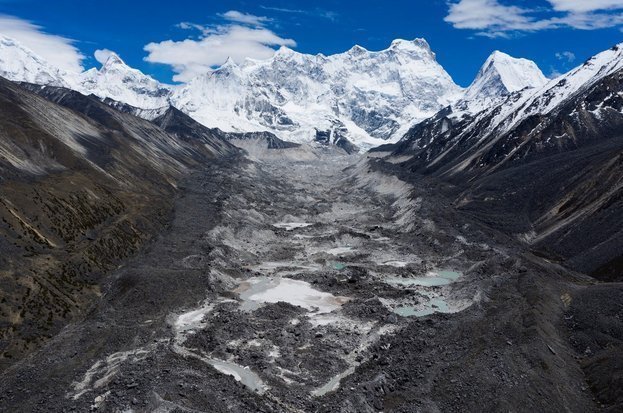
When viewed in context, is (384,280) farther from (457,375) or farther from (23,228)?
(23,228)

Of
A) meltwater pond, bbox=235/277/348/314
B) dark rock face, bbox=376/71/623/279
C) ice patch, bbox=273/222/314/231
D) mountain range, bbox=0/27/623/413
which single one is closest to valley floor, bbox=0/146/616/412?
mountain range, bbox=0/27/623/413

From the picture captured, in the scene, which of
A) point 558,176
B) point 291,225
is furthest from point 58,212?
point 558,176

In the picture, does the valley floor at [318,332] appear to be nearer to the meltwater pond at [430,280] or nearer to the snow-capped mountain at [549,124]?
the meltwater pond at [430,280]

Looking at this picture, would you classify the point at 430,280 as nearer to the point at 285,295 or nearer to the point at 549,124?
the point at 285,295

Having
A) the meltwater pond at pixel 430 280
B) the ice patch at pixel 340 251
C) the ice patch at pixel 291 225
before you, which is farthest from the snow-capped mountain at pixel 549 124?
the meltwater pond at pixel 430 280

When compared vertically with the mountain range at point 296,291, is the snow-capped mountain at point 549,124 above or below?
above

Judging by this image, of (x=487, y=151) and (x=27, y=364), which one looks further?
(x=487, y=151)

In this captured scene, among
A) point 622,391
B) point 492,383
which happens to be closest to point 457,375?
point 492,383

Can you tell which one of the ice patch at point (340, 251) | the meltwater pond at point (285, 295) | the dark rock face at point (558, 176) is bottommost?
the meltwater pond at point (285, 295)
